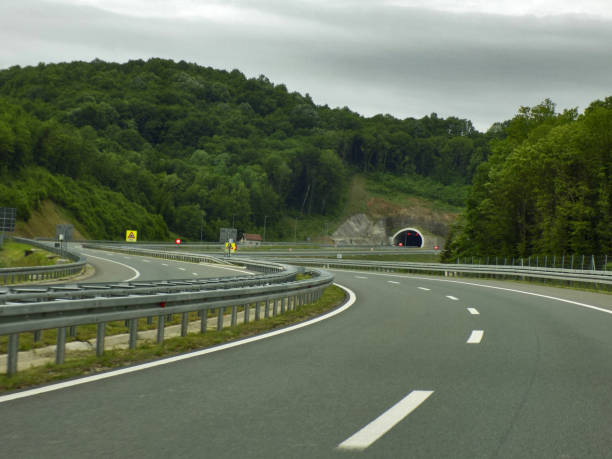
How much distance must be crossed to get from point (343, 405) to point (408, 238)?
525ft

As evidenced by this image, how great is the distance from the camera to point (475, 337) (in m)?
11.6

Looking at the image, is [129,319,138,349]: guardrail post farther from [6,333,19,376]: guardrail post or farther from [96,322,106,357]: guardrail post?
[6,333,19,376]: guardrail post

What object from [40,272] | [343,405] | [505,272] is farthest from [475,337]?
[505,272]

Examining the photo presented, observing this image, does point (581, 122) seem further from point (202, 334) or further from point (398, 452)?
point (398, 452)

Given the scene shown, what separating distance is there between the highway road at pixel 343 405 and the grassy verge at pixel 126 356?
572mm

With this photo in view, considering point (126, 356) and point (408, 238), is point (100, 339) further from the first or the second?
point (408, 238)

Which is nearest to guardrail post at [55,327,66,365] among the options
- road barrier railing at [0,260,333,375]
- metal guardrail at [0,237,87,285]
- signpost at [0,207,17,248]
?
road barrier railing at [0,260,333,375]

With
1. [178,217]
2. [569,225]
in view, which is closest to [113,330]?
[569,225]

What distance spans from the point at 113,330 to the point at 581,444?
965 centimetres

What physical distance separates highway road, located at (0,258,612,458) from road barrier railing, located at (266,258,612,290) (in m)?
20.8

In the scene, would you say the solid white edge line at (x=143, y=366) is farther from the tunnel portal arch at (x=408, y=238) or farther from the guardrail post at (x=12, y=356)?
the tunnel portal arch at (x=408, y=238)

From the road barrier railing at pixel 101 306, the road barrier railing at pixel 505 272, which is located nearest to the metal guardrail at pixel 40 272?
the road barrier railing at pixel 101 306

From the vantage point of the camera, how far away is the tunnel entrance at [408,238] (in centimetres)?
16177

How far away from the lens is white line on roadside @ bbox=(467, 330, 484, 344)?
11102 mm
